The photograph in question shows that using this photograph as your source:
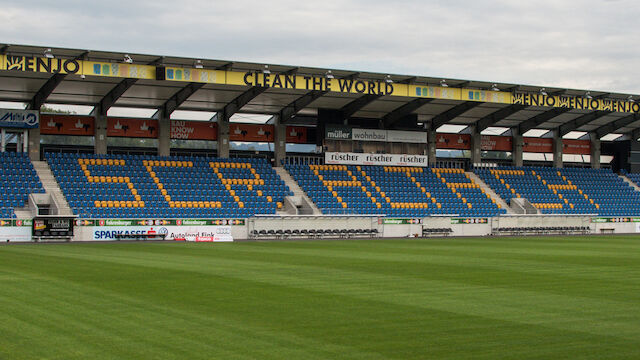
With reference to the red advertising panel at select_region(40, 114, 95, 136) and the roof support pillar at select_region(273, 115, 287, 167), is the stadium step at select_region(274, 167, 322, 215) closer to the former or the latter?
the roof support pillar at select_region(273, 115, 287, 167)

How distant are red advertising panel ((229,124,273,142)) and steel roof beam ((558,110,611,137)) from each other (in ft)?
89.4

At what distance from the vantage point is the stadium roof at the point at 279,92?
4544cm

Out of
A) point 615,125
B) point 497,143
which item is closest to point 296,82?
point 497,143

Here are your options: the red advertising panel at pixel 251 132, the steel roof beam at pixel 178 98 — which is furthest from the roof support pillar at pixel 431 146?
the steel roof beam at pixel 178 98

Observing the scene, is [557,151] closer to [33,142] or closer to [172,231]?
[172,231]

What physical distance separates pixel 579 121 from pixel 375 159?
62.7 feet

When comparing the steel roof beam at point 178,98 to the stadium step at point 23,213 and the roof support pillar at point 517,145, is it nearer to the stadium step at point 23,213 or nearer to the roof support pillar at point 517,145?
the stadium step at point 23,213

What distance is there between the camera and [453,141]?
216ft

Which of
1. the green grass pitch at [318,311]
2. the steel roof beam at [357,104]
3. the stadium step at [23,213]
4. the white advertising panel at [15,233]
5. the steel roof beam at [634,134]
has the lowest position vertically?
the green grass pitch at [318,311]

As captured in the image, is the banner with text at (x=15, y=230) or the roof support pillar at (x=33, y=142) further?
the roof support pillar at (x=33, y=142)

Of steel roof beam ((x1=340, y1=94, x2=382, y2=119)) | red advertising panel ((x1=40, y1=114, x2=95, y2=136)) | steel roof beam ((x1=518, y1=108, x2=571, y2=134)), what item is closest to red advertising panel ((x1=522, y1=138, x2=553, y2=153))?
steel roof beam ((x1=518, y1=108, x2=571, y2=134))

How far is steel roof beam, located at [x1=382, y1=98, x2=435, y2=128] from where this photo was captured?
5729 centimetres

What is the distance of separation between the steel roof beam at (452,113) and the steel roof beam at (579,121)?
12424mm

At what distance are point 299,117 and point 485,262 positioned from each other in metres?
36.4
